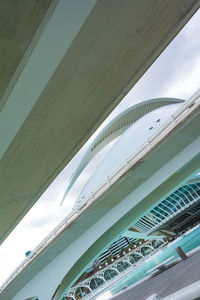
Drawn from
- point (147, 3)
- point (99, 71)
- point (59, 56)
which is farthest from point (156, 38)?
point (59, 56)

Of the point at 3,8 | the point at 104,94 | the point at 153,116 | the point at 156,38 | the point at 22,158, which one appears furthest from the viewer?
the point at 153,116

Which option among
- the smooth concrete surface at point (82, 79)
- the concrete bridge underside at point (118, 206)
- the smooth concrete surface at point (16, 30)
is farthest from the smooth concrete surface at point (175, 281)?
the smooth concrete surface at point (16, 30)

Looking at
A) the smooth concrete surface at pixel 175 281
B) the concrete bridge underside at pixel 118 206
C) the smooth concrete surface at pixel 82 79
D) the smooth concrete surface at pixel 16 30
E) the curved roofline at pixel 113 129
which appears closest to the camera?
the smooth concrete surface at pixel 16 30

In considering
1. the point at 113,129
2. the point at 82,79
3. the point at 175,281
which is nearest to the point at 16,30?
the point at 82,79

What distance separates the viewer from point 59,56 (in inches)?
137

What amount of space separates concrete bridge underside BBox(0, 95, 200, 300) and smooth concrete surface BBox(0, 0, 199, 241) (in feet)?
16.7

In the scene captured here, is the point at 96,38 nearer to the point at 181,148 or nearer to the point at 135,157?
the point at 135,157

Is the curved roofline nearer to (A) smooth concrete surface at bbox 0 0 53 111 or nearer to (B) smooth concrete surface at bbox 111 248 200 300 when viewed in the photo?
(B) smooth concrete surface at bbox 111 248 200 300

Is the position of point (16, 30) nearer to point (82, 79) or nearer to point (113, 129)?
point (82, 79)

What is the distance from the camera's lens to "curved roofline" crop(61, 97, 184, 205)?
3477cm

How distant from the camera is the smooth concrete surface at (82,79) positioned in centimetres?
339

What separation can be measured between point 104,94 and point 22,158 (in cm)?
272

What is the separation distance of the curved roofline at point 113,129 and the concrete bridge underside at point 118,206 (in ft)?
65.1

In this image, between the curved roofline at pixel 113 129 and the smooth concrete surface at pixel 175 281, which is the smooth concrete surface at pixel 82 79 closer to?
the smooth concrete surface at pixel 175 281
